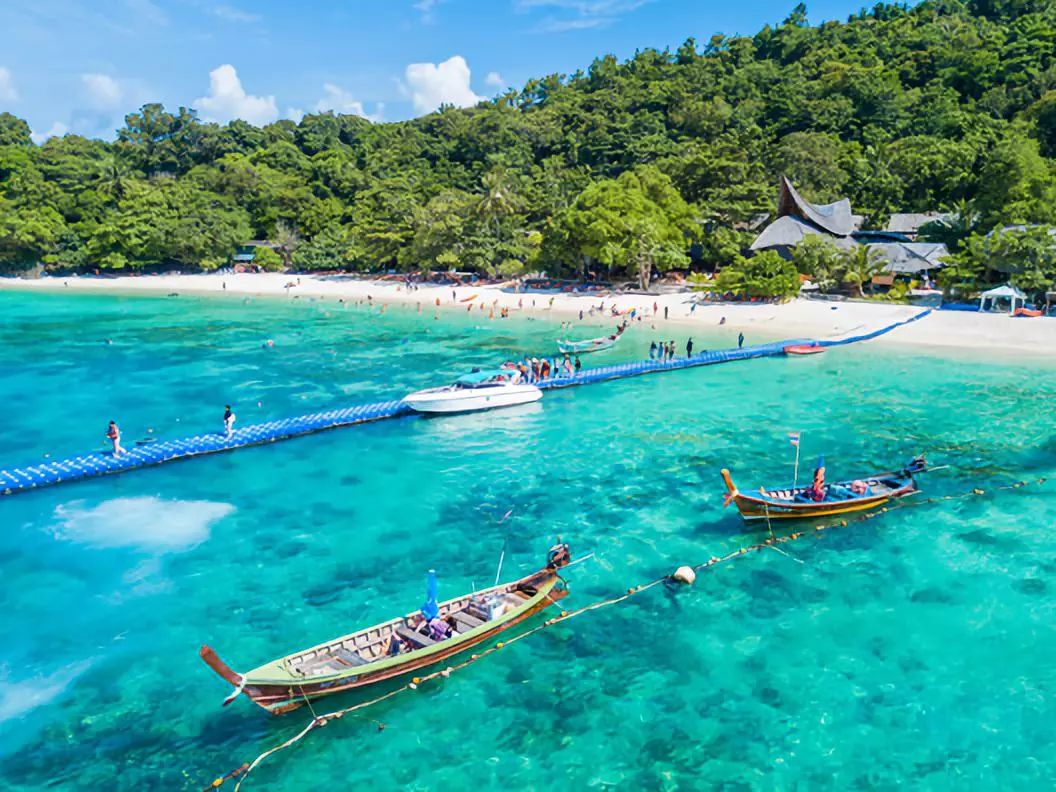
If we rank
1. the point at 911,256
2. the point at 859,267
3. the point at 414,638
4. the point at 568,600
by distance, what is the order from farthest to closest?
the point at 911,256, the point at 859,267, the point at 568,600, the point at 414,638

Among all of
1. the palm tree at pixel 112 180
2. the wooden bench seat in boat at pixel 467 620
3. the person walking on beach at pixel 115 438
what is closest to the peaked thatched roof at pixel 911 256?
the wooden bench seat in boat at pixel 467 620

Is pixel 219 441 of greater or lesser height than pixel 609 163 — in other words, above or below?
below

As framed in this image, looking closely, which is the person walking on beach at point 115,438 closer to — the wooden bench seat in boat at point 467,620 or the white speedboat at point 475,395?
the white speedboat at point 475,395

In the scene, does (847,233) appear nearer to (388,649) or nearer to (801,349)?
(801,349)

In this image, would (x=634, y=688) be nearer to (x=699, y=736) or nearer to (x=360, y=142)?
(x=699, y=736)

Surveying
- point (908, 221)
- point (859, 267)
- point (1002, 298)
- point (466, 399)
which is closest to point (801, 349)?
point (859, 267)
